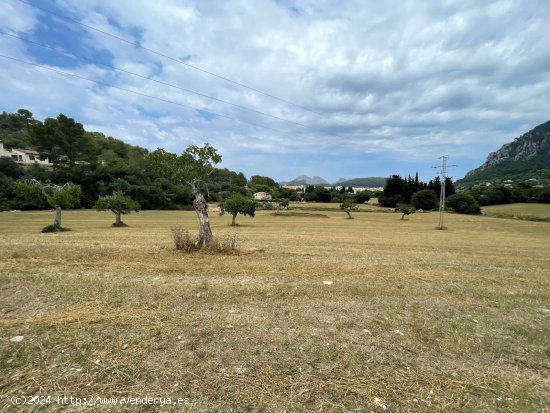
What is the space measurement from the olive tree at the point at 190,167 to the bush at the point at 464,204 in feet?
335

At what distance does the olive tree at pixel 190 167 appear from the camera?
1507cm

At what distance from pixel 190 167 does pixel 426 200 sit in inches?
4449

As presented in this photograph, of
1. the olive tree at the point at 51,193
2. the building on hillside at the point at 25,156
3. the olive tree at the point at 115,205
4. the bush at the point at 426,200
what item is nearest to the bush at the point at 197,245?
the olive tree at the point at 51,193

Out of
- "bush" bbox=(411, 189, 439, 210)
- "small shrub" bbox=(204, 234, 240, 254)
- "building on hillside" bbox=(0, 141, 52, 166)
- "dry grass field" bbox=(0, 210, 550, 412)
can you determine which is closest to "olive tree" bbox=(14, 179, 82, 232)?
"small shrub" bbox=(204, 234, 240, 254)

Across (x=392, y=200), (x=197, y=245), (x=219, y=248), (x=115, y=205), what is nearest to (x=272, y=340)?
(x=219, y=248)

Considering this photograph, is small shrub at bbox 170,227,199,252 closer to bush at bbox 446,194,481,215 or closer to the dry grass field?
the dry grass field

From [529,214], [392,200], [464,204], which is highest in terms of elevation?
[392,200]

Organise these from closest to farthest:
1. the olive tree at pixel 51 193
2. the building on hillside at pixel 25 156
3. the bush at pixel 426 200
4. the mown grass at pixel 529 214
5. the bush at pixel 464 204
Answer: the olive tree at pixel 51 193 → the mown grass at pixel 529 214 → the building on hillside at pixel 25 156 → the bush at pixel 464 204 → the bush at pixel 426 200

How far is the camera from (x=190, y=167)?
15469 mm

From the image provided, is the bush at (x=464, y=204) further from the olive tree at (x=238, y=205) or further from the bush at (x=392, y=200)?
the olive tree at (x=238, y=205)

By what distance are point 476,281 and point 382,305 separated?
16.8 ft

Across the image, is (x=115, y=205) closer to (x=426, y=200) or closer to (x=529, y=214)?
(x=529, y=214)

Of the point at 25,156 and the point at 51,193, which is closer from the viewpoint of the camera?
the point at 51,193

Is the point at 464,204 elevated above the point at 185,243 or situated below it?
Result: above
